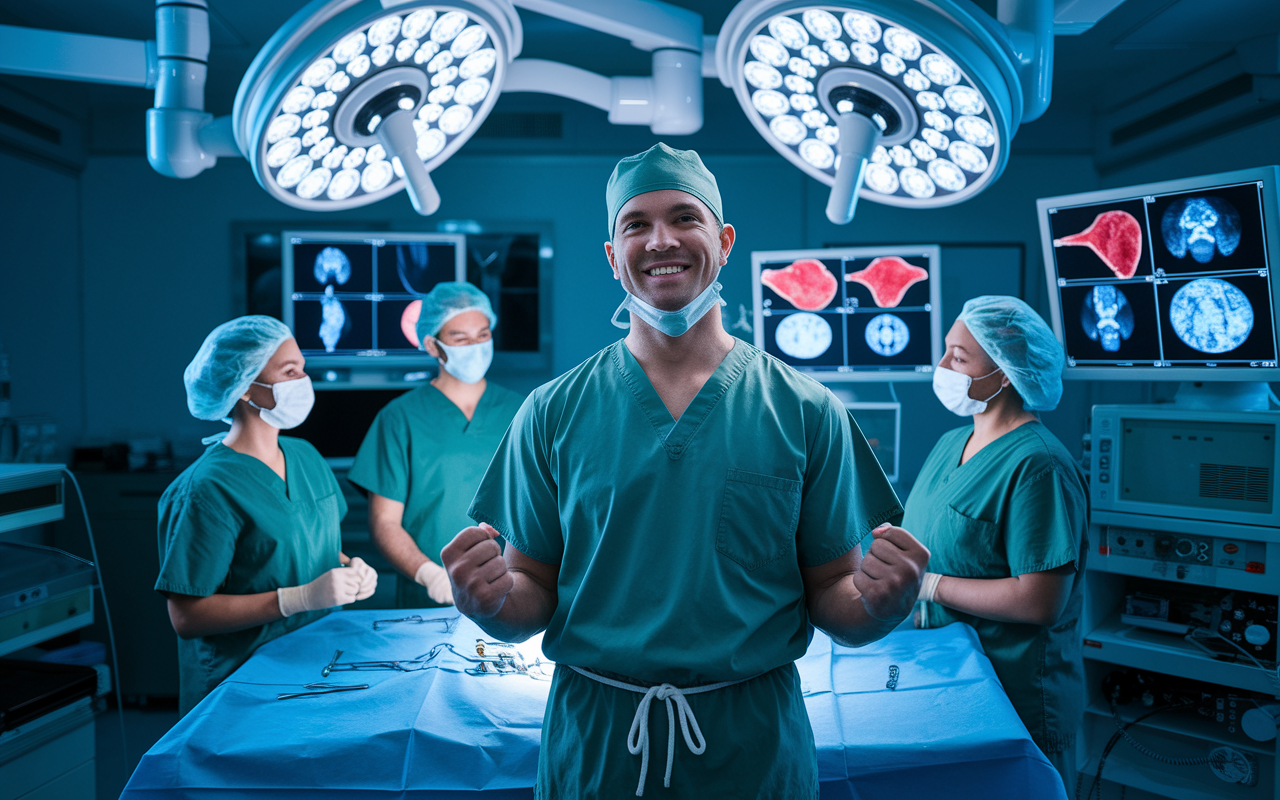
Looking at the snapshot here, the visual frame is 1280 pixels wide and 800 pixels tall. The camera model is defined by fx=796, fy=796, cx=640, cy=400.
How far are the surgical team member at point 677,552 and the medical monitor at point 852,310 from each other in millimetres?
1770

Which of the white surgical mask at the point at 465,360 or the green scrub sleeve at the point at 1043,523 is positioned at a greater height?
the white surgical mask at the point at 465,360

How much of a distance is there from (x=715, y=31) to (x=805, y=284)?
111 cm

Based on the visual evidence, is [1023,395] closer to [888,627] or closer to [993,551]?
[993,551]

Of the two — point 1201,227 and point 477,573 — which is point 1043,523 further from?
point 477,573

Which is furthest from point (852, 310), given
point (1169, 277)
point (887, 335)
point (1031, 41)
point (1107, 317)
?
point (1031, 41)

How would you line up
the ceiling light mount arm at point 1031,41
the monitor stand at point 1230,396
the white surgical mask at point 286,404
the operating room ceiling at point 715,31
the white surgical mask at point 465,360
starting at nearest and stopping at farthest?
the ceiling light mount arm at point 1031,41, the white surgical mask at point 286,404, the monitor stand at point 1230,396, the white surgical mask at point 465,360, the operating room ceiling at point 715,31

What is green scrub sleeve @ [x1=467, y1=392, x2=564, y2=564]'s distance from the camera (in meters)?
1.10

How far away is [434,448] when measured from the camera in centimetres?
230

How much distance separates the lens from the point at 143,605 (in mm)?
3320

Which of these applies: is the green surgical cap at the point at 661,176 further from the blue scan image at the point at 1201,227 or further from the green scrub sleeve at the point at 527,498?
the blue scan image at the point at 1201,227

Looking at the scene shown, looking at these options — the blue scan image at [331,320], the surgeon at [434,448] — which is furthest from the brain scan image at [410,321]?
the surgeon at [434,448]

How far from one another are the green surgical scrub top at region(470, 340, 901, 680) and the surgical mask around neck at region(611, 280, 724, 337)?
0.08 meters

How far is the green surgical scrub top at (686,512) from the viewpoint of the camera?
39.3 inches

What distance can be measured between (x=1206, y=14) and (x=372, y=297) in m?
3.21
